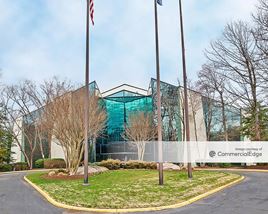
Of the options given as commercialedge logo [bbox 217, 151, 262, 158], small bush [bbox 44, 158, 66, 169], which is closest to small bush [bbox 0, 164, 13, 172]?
small bush [bbox 44, 158, 66, 169]

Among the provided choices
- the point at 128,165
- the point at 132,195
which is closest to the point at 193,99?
the point at 128,165

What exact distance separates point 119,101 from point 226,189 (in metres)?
36.2

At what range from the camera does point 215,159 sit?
39844mm

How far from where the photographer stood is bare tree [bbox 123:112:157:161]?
130ft

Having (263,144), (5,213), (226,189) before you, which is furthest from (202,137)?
(5,213)

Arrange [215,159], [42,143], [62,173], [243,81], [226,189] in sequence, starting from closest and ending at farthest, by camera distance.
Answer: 1. [226,189]
2. [62,173]
3. [243,81]
4. [215,159]
5. [42,143]

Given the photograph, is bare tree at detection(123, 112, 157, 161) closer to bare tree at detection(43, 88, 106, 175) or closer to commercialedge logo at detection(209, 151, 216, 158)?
commercialedge logo at detection(209, 151, 216, 158)

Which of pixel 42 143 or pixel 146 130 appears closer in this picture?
pixel 146 130

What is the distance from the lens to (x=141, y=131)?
1554 inches

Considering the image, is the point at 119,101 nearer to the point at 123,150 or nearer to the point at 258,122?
the point at 123,150

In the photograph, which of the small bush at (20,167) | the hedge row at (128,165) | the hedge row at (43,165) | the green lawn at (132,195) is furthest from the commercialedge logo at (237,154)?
→ the small bush at (20,167)

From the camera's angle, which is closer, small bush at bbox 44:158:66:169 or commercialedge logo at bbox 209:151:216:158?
small bush at bbox 44:158:66:169

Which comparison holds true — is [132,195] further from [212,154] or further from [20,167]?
[20,167]

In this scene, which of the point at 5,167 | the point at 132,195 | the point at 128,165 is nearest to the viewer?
the point at 132,195
